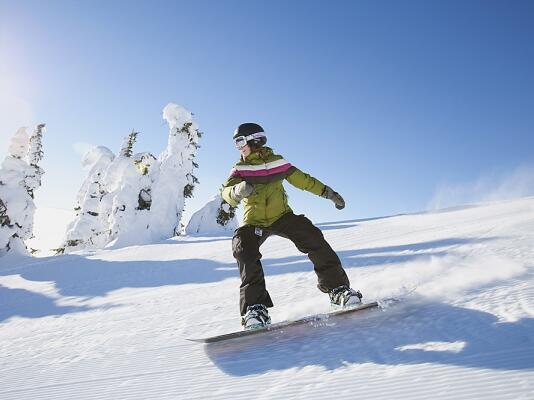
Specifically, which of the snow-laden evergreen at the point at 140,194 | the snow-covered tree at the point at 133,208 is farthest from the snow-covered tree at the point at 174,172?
the snow-covered tree at the point at 133,208

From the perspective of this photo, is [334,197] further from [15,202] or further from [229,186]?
[15,202]

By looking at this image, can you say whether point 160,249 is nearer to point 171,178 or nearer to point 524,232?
point 171,178

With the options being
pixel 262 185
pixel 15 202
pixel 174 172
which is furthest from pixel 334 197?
pixel 15 202

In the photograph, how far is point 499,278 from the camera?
357 centimetres

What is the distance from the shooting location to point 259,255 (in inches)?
142

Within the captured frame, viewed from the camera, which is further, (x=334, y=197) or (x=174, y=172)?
(x=174, y=172)

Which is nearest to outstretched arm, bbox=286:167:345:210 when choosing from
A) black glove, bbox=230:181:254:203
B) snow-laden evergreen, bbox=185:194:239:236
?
black glove, bbox=230:181:254:203

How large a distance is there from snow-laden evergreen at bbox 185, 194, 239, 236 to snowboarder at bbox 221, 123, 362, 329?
20503mm

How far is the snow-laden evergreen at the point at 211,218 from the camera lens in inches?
977

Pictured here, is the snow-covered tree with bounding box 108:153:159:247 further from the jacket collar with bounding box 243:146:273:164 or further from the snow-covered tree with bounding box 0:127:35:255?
the jacket collar with bounding box 243:146:273:164

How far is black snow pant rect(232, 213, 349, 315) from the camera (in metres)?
3.44

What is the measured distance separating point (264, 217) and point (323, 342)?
4.47ft

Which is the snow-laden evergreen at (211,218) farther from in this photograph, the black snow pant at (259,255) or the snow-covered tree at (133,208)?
the black snow pant at (259,255)

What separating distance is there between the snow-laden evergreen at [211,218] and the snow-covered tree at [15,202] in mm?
10152
